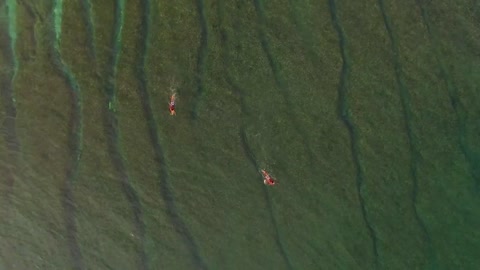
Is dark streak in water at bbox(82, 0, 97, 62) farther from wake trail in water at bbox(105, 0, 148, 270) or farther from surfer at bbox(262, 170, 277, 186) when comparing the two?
surfer at bbox(262, 170, 277, 186)

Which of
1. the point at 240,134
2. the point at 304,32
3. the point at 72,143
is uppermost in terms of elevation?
the point at 304,32

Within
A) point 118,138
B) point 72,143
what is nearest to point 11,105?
point 72,143

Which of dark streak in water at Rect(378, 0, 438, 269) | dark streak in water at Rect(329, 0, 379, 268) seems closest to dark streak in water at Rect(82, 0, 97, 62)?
dark streak in water at Rect(329, 0, 379, 268)

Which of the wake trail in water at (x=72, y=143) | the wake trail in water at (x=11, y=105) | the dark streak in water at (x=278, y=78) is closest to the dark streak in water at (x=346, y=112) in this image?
the dark streak in water at (x=278, y=78)

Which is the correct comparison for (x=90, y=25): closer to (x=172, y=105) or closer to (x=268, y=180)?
(x=172, y=105)

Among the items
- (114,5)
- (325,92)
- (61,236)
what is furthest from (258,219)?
(114,5)

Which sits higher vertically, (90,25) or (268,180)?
(90,25)

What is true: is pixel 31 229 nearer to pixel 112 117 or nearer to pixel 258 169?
pixel 112 117
